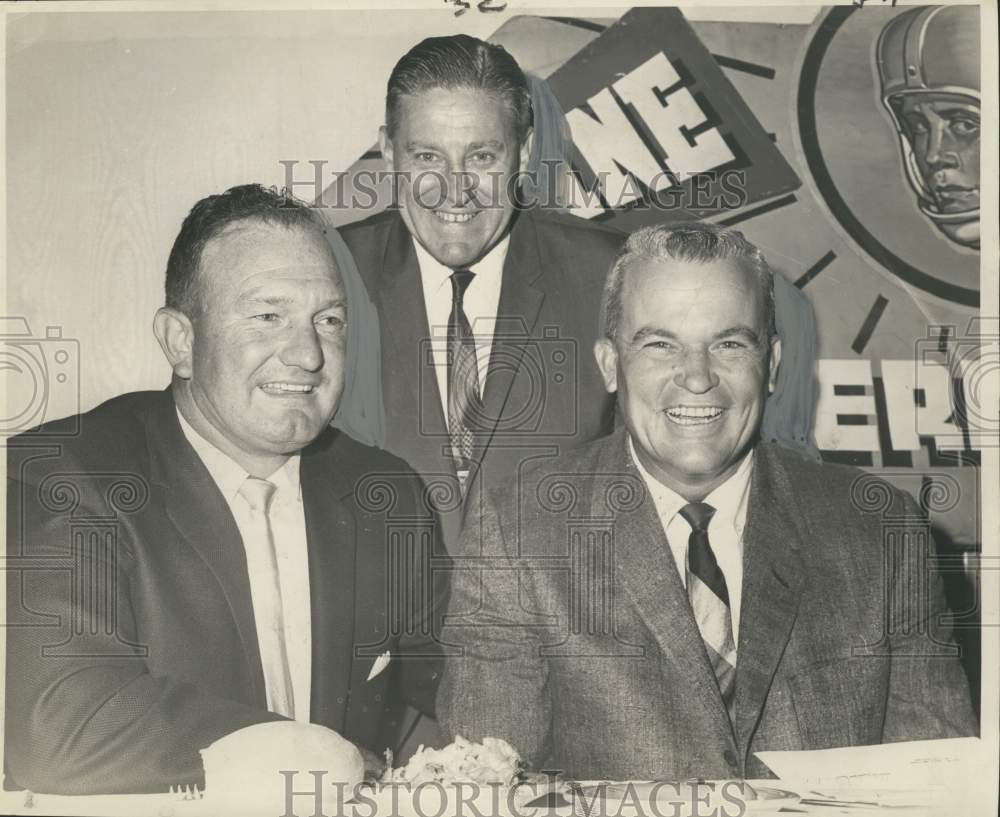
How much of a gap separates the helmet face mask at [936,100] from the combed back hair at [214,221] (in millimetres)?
1706

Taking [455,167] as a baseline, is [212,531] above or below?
below

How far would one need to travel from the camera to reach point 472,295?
3.12m

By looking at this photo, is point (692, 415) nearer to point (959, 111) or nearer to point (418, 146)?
point (418, 146)

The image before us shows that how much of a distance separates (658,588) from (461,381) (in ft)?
2.57

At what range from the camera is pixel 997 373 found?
10.3ft

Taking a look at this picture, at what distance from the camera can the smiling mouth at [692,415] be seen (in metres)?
2.95

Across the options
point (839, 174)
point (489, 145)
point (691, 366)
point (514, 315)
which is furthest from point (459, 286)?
point (839, 174)

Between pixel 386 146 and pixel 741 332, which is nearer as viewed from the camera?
pixel 741 332

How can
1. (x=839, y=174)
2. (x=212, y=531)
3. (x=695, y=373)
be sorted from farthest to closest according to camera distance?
(x=839, y=174), (x=212, y=531), (x=695, y=373)

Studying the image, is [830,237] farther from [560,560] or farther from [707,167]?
[560,560]

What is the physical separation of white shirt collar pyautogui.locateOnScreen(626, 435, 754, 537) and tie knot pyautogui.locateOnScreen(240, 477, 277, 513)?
3.30ft

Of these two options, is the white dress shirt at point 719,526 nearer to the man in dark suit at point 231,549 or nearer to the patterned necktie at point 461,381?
the patterned necktie at point 461,381

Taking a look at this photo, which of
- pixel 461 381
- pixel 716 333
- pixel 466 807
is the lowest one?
pixel 466 807

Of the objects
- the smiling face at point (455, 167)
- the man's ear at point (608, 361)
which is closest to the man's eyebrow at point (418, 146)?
the smiling face at point (455, 167)
